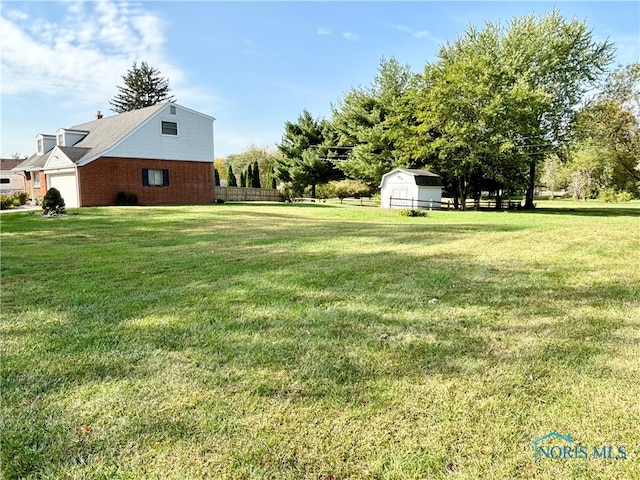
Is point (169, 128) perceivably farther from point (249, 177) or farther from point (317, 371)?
Answer: point (317, 371)

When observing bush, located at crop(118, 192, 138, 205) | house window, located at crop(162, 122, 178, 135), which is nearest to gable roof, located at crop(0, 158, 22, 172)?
house window, located at crop(162, 122, 178, 135)

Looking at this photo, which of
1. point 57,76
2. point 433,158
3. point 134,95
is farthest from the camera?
point 134,95

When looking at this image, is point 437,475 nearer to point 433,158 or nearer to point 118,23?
point 118,23

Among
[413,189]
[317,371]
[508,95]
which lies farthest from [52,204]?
[508,95]

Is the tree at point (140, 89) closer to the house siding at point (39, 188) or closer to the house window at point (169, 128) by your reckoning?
the house siding at point (39, 188)

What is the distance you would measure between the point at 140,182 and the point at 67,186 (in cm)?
356

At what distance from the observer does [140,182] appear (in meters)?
21.7

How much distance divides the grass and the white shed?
19.7 metres

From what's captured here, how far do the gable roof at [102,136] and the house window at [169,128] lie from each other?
0.86 meters

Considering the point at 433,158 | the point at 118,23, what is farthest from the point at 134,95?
the point at 118,23

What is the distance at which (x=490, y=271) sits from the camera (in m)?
5.06

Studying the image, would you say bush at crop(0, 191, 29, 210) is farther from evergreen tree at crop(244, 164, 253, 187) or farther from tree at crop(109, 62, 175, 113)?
tree at crop(109, 62, 175, 113)

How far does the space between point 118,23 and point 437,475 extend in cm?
1082

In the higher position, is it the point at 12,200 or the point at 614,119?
the point at 614,119
